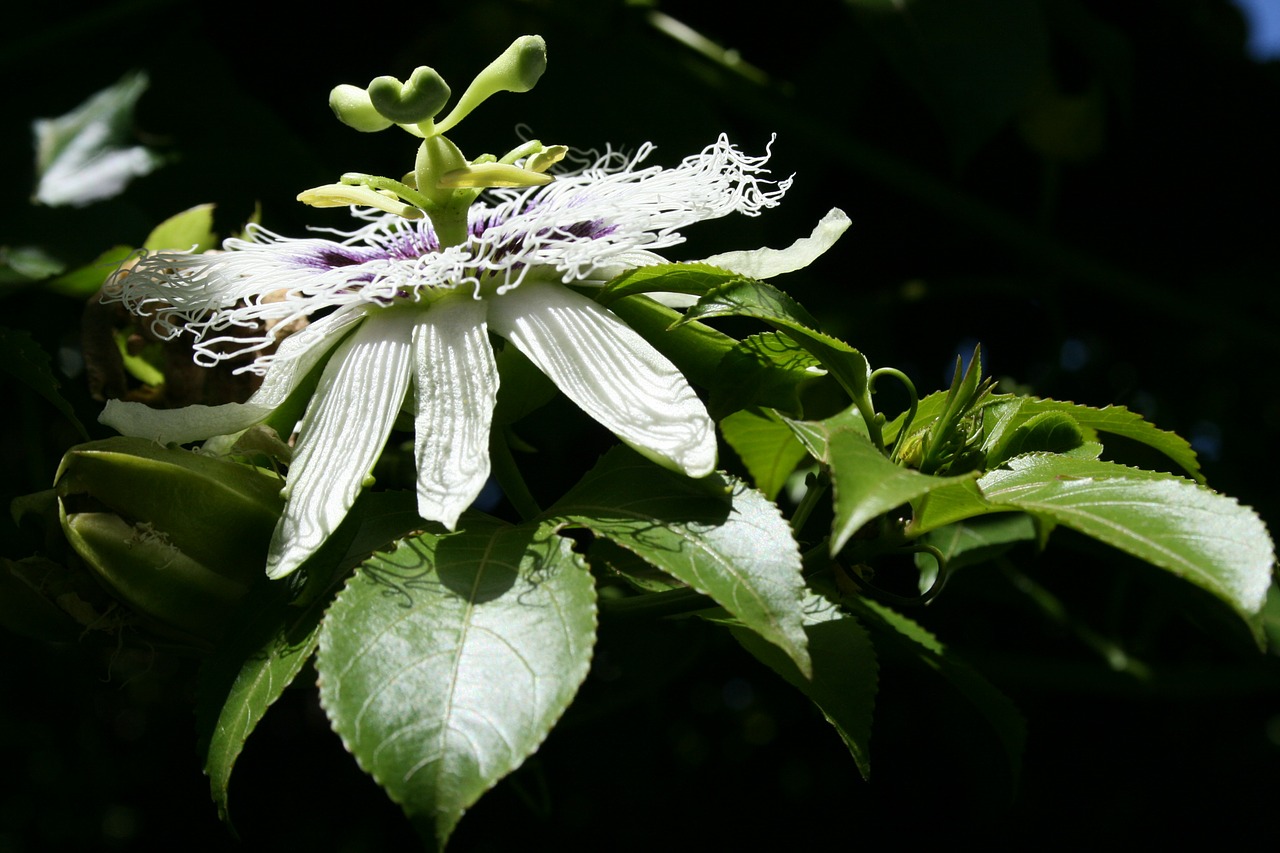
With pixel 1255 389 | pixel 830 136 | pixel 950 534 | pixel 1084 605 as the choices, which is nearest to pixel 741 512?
pixel 950 534

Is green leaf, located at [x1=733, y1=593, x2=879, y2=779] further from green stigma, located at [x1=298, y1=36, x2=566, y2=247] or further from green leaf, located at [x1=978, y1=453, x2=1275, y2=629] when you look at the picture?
green stigma, located at [x1=298, y1=36, x2=566, y2=247]

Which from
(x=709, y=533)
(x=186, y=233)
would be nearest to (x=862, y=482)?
(x=709, y=533)

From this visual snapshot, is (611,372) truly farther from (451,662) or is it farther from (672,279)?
(451,662)

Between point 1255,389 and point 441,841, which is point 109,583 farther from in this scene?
point 1255,389

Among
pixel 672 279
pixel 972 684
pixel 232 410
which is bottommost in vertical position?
pixel 972 684

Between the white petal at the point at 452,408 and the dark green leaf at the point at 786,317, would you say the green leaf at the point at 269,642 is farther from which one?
the dark green leaf at the point at 786,317

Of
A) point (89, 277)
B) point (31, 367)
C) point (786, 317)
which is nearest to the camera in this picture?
point (786, 317)

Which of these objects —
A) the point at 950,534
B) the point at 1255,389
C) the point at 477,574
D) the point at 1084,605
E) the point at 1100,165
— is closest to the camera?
the point at 477,574
